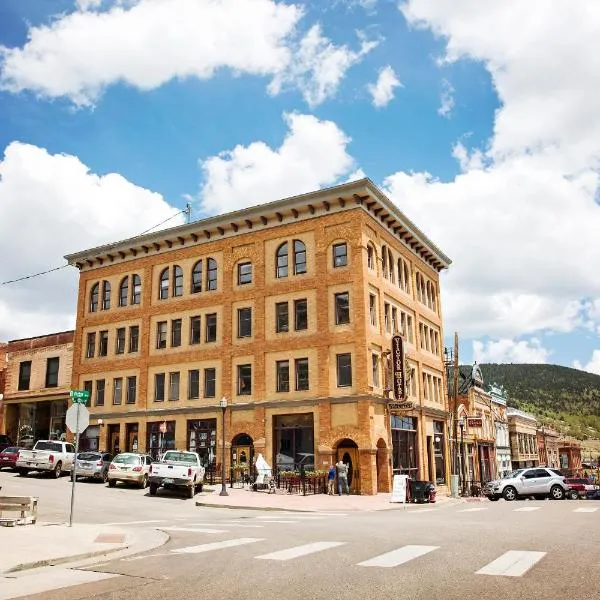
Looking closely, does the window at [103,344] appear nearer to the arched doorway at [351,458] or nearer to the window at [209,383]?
the window at [209,383]

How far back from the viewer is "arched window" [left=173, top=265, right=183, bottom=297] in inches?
1618

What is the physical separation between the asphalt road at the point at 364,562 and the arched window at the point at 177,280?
2503 cm

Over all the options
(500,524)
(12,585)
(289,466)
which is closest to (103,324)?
(289,466)

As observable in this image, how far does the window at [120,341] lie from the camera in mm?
42906

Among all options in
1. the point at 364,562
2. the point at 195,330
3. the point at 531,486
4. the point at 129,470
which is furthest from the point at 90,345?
the point at 364,562

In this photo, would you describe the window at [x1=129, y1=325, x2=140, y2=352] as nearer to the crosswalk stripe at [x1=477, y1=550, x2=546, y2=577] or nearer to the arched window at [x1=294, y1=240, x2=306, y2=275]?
the arched window at [x1=294, y1=240, x2=306, y2=275]

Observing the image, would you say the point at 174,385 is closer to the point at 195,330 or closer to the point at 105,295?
the point at 195,330

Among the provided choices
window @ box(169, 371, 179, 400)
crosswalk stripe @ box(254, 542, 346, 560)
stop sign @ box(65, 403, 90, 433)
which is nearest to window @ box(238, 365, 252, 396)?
window @ box(169, 371, 179, 400)

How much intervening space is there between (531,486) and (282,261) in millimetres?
17749

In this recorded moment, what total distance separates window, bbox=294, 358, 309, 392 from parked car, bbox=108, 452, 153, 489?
29.2 ft

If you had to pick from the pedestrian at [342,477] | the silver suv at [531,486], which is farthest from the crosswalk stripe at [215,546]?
the silver suv at [531,486]

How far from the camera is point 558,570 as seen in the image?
8.63 meters

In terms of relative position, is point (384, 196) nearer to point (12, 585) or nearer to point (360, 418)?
point (360, 418)

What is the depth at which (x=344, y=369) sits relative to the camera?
33.5m
